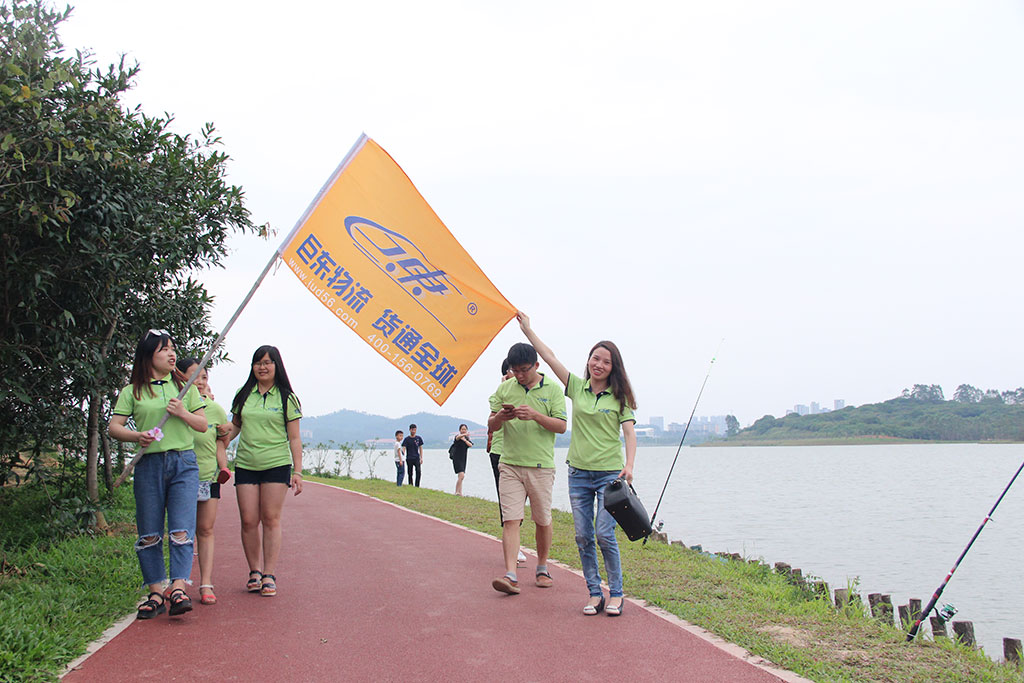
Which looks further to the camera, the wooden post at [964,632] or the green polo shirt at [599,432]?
the wooden post at [964,632]

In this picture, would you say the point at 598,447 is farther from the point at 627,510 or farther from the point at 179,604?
the point at 179,604

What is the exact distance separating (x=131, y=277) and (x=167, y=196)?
3.84ft

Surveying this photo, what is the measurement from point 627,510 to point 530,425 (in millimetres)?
1374

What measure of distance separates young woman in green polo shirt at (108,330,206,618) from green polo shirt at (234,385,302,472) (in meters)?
0.45

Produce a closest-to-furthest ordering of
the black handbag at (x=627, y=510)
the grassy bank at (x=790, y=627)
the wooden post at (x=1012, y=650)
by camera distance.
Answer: the grassy bank at (x=790, y=627) < the black handbag at (x=627, y=510) < the wooden post at (x=1012, y=650)

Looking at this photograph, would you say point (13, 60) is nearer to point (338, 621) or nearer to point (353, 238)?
point (353, 238)

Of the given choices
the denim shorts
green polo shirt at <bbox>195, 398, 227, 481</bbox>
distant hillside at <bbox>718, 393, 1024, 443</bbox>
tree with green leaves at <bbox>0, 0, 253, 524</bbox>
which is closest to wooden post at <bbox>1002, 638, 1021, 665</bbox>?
the denim shorts

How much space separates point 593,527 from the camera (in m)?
6.45

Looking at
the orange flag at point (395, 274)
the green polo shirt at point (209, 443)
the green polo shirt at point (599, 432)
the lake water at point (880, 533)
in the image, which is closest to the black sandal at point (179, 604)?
the green polo shirt at point (209, 443)

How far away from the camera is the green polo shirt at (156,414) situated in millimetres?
6016

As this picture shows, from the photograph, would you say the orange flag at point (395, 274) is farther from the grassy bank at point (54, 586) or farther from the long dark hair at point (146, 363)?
the grassy bank at point (54, 586)

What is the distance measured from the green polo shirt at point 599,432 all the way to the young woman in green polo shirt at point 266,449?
2.21m

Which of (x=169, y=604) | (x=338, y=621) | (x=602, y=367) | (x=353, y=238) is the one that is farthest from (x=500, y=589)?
(x=353, y=238)

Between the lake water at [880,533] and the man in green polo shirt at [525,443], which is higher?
the man in green polo shirt at [525,443]
